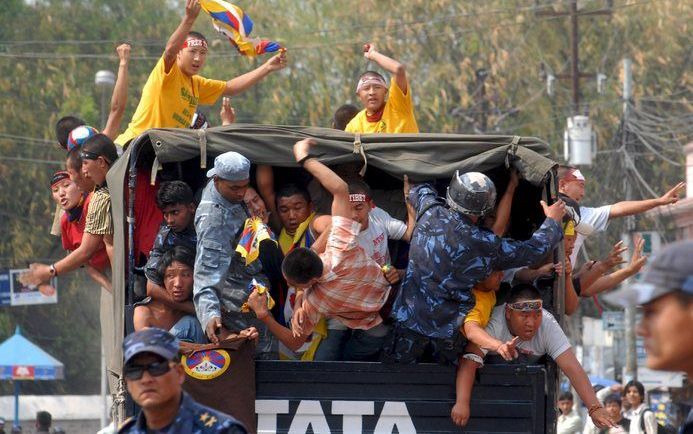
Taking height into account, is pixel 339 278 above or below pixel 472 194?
below

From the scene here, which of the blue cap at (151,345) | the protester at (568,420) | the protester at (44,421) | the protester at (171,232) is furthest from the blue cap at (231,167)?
the protester at (44,421)

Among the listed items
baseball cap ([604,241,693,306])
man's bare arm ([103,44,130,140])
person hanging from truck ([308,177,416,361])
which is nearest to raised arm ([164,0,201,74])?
man's bare arm ([103,44,130,140])

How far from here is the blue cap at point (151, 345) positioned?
4953 millimetres

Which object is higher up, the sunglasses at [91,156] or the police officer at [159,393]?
the sunglasses at [91,156]

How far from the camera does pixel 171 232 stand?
8.26 meters

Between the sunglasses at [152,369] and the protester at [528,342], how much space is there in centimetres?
309

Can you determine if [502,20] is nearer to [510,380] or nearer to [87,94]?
[87,94]

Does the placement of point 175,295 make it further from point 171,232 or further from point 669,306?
point 669,306

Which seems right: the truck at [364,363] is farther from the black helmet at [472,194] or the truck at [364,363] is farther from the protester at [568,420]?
the protester at [568,420]

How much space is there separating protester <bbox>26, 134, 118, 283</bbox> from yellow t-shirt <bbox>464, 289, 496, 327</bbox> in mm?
2124

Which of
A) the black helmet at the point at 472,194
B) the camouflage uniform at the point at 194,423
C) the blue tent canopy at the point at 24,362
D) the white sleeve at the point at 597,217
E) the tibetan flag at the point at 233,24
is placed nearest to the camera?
the camouflage uniform at the point at 194,423

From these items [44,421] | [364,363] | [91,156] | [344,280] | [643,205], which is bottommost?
[44,421]

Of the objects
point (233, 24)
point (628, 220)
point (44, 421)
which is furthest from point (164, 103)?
point (628, 220)

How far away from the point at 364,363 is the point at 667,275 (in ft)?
14.3
